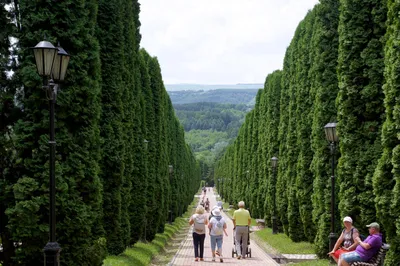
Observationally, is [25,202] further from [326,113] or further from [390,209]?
[326,113]

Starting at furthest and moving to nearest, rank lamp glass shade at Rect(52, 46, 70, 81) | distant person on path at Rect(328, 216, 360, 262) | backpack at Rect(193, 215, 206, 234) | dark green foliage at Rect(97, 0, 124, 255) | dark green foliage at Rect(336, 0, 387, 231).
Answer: backpack at Rect(193, 215, 206, 234) < dark green foliage at Rect(97, 0, 124, 255) < dark green foliage at Rect(336, 0, 387, 231) < distant person on path at Rect(328, 216, 360, 262) < lamp glass shade at Rect(52, 46, 70, 81)

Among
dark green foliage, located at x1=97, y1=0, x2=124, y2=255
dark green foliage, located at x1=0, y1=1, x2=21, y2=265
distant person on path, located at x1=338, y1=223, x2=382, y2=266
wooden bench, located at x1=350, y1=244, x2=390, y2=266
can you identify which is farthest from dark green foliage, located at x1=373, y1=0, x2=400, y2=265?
dark green foliage, located at x1=97, y1=0, x2=124, y2=255

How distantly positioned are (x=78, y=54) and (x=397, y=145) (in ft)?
21.3

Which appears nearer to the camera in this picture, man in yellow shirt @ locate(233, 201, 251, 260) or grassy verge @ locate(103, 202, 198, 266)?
grassy verge @ locate(103, 202, 198, 266)

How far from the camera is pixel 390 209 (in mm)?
11508

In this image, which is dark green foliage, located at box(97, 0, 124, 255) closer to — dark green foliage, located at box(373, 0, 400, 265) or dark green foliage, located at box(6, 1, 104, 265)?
dark green foliage, located at box(6, 1, 104, 265)

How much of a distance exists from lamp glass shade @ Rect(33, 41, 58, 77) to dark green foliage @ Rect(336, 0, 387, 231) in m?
8.22

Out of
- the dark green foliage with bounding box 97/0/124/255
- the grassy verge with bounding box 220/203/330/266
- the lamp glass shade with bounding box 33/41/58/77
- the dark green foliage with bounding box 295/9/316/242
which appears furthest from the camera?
the dark green foliage with bounding box 295/9/316/242

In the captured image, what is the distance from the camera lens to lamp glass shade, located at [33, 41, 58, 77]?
819 cm

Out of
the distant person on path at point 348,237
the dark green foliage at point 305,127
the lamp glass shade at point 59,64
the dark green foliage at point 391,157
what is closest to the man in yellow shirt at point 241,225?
the dark green foliage at point 305,127

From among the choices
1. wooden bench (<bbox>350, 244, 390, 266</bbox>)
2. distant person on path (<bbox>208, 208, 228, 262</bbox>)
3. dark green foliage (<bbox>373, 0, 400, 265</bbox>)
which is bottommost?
distant person on path (<bbox>208, 208, 228, 262</bbox>)

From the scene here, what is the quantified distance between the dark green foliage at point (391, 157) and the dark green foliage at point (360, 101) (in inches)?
60.4

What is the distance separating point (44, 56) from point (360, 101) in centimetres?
850

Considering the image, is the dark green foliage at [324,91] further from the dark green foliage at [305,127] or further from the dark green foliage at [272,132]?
the dark green foliage at [272,132]
